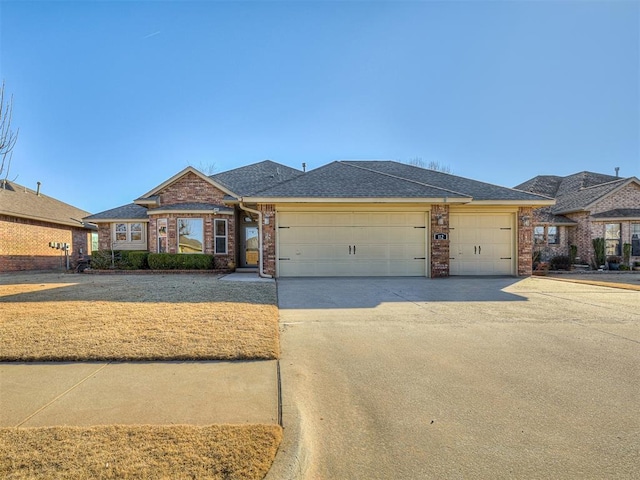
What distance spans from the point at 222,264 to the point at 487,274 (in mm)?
11576

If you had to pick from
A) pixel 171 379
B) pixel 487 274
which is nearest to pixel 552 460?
pixel 171 379

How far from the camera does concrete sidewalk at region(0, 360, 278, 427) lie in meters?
2.58

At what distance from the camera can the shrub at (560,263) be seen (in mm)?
17875

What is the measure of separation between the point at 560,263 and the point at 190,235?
1974cm

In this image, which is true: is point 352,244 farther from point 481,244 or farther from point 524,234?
point 524,234

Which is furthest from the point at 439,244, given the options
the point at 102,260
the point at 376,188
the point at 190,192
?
the point at 102,260

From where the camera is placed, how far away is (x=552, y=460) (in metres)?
2.14

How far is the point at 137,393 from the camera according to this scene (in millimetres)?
3018

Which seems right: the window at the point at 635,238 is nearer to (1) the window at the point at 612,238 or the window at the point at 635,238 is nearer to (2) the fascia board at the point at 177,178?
(1) the window at the point at 612,238

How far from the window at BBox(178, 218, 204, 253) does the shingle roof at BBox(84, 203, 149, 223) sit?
9.37 ft

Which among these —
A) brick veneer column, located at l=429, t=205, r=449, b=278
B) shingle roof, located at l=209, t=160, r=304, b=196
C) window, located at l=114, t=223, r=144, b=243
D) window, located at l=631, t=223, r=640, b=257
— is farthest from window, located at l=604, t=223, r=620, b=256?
window, located at l=114, t=223, r=144, b=243

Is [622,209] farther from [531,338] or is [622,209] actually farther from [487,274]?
[531,338]

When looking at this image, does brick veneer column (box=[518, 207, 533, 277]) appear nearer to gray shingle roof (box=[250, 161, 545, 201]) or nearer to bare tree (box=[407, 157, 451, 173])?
A: gray shingle roof (box=[250, 161, 545, 201])

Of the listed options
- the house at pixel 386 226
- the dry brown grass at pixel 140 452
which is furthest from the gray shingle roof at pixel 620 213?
the dry brown grass at pixel 140 452
